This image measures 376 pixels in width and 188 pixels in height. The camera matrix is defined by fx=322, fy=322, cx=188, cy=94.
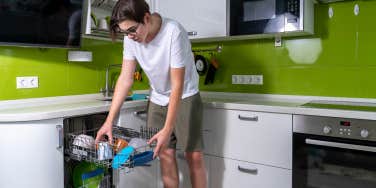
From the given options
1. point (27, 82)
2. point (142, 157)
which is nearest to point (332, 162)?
point (142, 157)

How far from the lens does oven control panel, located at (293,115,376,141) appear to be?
162cm

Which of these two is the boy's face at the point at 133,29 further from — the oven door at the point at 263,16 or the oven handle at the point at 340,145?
the oven handle at the point at 340,145

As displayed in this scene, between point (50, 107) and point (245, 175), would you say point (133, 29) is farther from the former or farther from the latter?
point (245, 175)

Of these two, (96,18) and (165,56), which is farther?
(96,18)

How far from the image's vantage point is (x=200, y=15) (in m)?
2.36

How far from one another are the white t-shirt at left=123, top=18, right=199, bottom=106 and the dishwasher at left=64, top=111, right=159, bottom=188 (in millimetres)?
262

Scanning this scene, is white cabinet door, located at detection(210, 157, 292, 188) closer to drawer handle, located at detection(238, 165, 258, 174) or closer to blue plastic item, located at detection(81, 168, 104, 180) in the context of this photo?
drawer handle, located at detection(238, 165, 258, 174)

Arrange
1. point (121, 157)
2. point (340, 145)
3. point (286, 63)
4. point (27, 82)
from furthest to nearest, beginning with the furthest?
point (286, 63)
point (27, 82)
point (340, 145)
point (121, 157)

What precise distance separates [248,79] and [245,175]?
0.78 metres

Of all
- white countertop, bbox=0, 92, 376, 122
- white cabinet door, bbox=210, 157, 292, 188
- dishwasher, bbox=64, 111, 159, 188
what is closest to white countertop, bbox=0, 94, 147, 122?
white countertop, bbox=0, 92, 376, 122

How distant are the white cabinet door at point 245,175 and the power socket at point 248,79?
26.7 inches

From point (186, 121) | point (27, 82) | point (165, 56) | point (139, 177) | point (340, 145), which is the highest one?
point (165, 56)

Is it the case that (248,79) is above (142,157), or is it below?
above

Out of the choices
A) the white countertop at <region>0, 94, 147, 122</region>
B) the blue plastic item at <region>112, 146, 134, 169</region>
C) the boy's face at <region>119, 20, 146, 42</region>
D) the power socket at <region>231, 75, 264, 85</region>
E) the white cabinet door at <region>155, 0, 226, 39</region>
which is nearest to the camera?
the blue plastic item at <region>112, 146, 134, 169</region>
